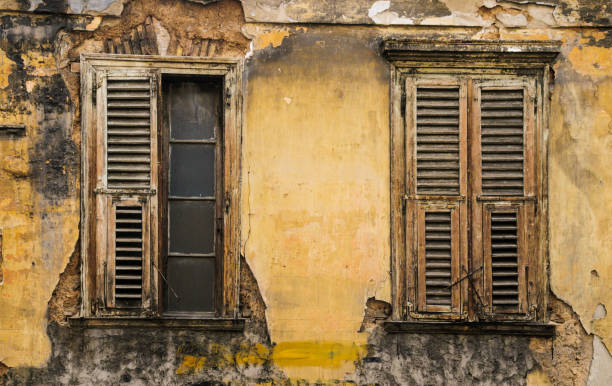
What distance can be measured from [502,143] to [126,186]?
2.77 meters

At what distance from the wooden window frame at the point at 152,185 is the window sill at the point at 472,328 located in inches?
47.4

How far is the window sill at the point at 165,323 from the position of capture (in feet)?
15.3

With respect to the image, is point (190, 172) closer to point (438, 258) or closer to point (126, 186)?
point (126, 186)

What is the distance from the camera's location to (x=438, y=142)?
4832 mm

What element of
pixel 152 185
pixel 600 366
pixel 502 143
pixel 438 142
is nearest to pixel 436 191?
pixel 438 142

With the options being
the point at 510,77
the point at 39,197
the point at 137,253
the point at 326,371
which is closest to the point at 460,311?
the point at 326,371

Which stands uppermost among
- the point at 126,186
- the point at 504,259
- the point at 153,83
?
the point at 153,83

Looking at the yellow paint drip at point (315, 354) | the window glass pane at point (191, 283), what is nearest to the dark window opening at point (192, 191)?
the window glass pane at point (191, 283)

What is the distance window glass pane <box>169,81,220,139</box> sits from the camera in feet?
16.1

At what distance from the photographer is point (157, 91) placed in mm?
4785

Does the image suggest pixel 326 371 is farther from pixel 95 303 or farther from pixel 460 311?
pixel 95 303

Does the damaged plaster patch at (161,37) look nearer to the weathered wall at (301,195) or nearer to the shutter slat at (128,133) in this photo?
the weathered wall at (301,195)

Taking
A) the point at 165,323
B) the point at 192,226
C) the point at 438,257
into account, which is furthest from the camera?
the point at 192,226

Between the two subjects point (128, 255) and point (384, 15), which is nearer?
point (128, 255)
